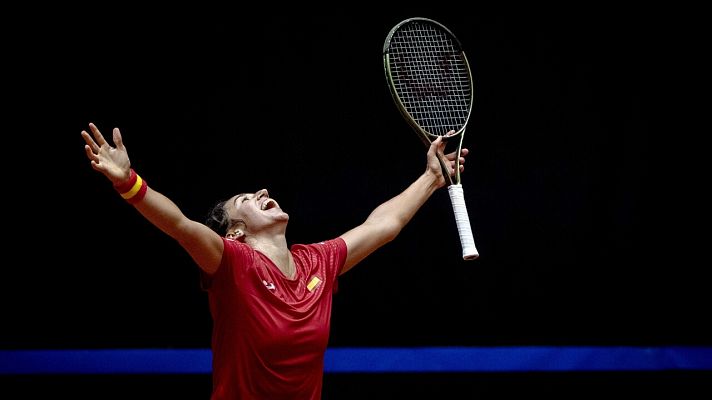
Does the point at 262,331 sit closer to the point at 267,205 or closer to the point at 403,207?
the point at 267,205

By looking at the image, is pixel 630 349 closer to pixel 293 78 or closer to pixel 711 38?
pixel 711 38

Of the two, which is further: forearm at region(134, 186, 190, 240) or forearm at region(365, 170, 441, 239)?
forearm at region(365, 170, 441, 239)

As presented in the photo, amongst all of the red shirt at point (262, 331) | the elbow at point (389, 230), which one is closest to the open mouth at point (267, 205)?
the red shirt at point (262, 331)

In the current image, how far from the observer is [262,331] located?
290 cm

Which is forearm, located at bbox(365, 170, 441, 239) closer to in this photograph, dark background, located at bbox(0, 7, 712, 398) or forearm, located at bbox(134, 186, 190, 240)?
forearm, located at bbox(134, 186, 190, 240)

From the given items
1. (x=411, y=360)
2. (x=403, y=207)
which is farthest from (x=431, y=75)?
(x=411, y=360)

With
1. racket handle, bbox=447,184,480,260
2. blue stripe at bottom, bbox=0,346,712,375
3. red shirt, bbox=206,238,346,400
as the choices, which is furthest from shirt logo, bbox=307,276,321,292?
blue stripe at bottom, bbox=0,346,712,375

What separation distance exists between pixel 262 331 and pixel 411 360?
188 centimetres

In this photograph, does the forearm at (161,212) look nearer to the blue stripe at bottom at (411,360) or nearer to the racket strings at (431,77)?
the racket strings at (431,77)

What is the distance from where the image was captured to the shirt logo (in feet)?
10.2

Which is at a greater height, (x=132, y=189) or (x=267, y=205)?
(x=132, y=189)

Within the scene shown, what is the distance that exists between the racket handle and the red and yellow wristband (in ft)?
3.36

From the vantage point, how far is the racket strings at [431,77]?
3.62 meters

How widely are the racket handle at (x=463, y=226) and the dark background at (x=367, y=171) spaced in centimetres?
155
